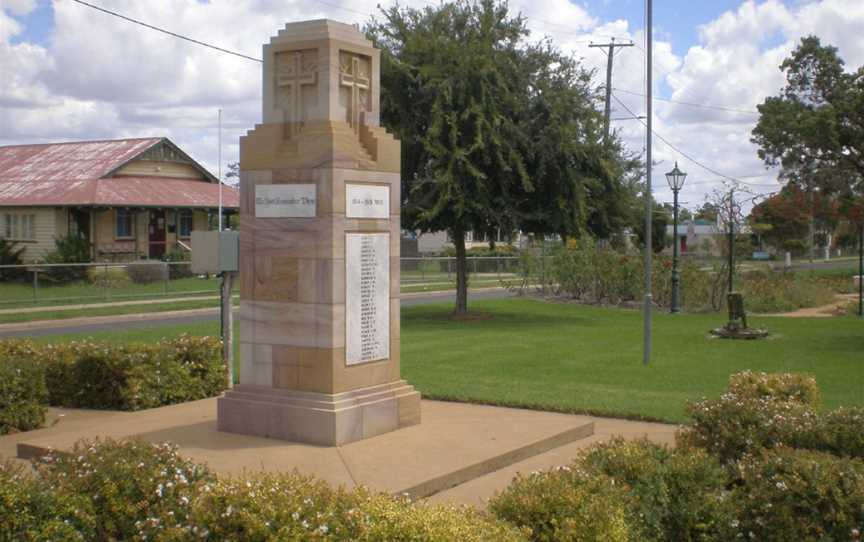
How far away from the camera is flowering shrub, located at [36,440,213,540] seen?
5.93m

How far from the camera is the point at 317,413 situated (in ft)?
29.0

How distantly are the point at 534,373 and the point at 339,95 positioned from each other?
6.90m

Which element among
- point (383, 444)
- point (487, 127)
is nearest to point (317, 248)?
point (383, 444)

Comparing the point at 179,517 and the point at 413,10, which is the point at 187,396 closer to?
the point at 179,517

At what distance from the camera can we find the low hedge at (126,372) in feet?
37.5

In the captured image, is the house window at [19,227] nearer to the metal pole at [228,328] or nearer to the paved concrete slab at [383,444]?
the metal pole at [228,328]

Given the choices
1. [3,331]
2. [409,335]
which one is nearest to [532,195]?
[409,335]

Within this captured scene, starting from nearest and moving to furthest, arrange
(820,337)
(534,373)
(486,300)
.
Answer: (534,373), (820,337), (486,300)

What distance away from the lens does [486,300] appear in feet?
110

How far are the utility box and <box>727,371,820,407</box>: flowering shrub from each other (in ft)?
18.9

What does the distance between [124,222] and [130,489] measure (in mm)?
37181

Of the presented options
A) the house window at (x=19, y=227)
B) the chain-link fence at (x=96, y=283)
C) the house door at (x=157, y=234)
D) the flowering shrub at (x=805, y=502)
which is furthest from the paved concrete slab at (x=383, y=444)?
the house door at (x=157, y=234)

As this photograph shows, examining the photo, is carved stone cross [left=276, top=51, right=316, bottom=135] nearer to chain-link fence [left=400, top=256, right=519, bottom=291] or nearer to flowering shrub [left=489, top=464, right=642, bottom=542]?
flowering shrub [left=489, top=464, right=642, bottom=542]

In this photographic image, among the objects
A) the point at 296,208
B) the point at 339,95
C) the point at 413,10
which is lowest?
the point at 296,208
